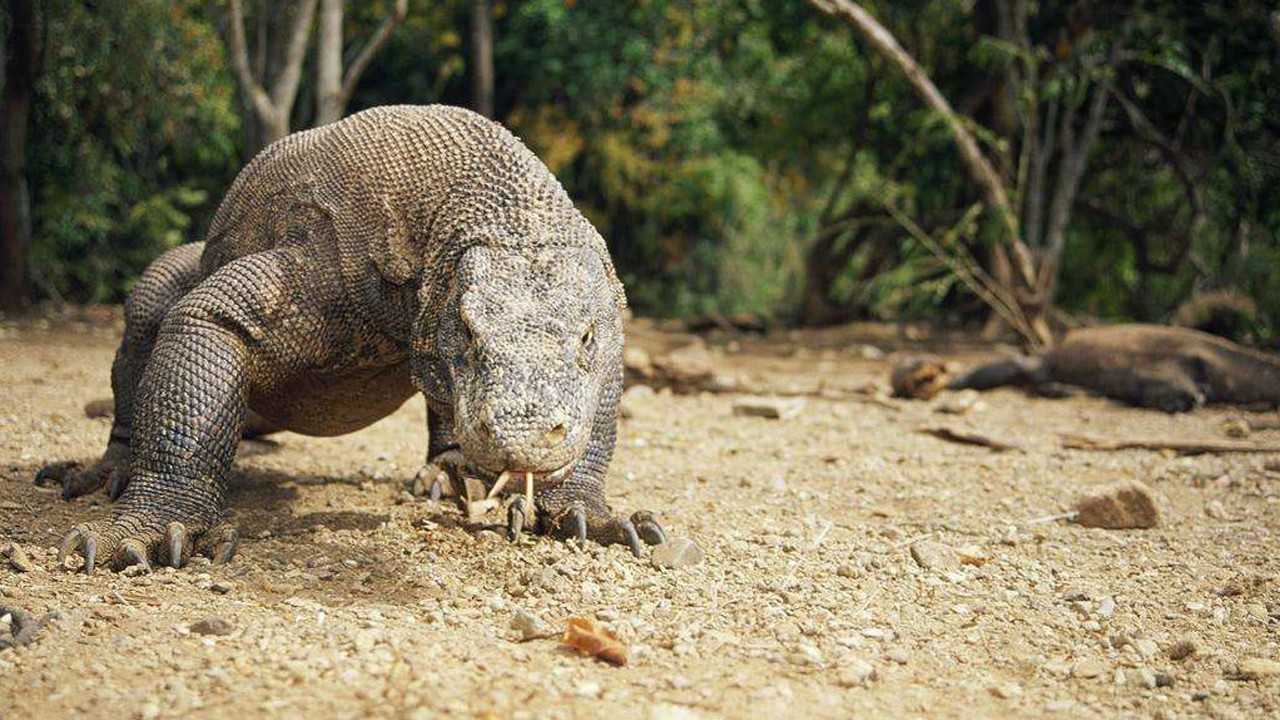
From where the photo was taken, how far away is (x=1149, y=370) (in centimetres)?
Result: 764

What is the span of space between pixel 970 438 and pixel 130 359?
12.6 feet

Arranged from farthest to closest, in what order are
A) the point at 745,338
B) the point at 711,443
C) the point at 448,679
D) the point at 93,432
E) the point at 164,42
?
the point at 745,338
the point at 164,42
the point at 711,443
the point at 93,432
the point at 448,679

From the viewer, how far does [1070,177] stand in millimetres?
10320

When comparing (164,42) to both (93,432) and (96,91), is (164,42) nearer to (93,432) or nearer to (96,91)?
(96,91)

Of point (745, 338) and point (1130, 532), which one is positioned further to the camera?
point (745, 338)

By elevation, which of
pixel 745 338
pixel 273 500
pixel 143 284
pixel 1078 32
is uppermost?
pixel 1078 32

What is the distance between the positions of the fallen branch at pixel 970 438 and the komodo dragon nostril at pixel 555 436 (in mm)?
3919

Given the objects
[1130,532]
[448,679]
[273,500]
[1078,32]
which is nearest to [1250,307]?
[1078,32]

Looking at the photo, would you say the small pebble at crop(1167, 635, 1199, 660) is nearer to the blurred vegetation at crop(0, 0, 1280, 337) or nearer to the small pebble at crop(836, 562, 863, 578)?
the small pebble at crop(836, 562, 863, 578)

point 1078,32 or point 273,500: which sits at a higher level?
point 1078,32

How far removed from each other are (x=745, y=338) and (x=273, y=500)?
8.09m

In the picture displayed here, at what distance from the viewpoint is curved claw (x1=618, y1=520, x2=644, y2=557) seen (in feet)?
10.5

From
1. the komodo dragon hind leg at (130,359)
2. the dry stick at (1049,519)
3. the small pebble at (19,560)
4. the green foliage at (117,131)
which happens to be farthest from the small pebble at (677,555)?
the green foliage at (117,131)

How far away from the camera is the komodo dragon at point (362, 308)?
2.73 meters
